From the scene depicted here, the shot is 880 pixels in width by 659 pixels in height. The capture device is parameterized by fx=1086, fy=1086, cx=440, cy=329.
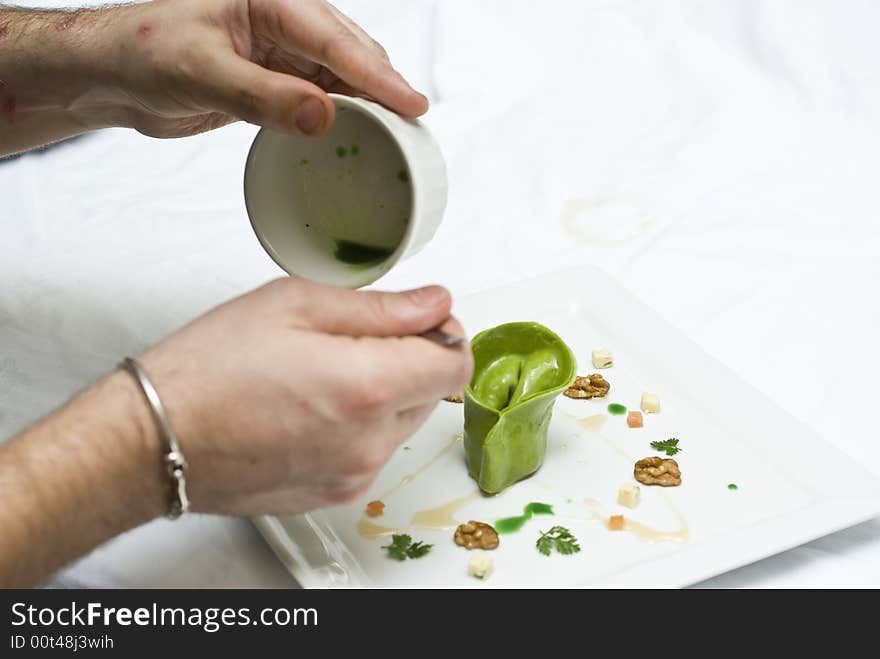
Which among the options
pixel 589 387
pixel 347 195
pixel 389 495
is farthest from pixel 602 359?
pixel 347 195

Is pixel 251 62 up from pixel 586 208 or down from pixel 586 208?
up

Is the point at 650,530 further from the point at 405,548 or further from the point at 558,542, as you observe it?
the point at 405,548

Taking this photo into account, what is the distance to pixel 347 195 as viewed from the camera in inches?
48.7

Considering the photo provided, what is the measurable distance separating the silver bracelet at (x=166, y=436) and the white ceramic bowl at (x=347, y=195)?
0.28 metres

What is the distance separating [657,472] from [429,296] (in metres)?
0.45

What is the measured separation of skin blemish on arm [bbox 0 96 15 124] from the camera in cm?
163

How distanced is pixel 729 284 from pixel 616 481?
64 centimetres

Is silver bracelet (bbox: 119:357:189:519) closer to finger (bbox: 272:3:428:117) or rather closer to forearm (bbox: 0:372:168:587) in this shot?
forearm (bbox: 0:372:168:587)

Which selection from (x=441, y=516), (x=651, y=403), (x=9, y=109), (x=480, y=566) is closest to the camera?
(x=480, y=566)

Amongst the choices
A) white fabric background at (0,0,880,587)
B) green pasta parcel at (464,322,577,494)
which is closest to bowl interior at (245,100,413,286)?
green pasta parcel at (464,322,577,494)

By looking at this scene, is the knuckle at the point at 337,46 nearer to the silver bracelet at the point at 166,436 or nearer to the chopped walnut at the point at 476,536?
the silver bracelet at the point at 166,436

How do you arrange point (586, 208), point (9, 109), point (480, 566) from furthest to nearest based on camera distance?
point (586, 208)
point (9, 109)
point (480, 566)

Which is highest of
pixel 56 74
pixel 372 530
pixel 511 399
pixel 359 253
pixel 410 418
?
pixel 56 74

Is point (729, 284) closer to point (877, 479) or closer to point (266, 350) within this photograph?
point (877, 479)
